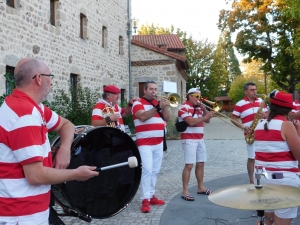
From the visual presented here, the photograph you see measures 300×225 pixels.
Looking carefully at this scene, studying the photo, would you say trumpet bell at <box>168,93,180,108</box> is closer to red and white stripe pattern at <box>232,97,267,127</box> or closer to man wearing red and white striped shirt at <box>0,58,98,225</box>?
Result: red and white stripe pattern at <box>232,97,267,127</box>

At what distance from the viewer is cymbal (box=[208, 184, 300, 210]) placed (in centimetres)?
245

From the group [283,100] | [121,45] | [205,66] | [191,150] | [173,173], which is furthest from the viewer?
[205,66]

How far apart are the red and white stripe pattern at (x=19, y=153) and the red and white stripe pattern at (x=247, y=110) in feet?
16.0

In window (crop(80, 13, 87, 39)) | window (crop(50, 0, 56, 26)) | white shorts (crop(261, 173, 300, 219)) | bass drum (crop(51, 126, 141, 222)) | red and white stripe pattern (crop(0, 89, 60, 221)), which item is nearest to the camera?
red and white stripe pattern (crop(0, 89, 60, 221))

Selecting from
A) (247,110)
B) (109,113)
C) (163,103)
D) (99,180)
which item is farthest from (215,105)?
(99,180)

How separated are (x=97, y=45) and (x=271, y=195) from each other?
497 inches

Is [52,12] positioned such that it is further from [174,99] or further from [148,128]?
[148,128]

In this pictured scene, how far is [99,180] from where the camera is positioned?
9.80ft

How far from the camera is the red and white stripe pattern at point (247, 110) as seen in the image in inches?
253

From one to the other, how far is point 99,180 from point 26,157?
41.6 inches

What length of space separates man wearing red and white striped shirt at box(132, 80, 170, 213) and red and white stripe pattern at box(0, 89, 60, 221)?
327 centimetres

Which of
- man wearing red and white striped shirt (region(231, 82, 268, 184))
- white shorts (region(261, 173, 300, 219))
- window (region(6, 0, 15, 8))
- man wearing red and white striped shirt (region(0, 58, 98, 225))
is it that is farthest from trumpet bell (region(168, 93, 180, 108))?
window (region(6, 0, 15, 8))

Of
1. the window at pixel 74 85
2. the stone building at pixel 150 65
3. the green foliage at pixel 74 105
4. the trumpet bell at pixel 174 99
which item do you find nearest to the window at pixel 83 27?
the window at pixel 74 85

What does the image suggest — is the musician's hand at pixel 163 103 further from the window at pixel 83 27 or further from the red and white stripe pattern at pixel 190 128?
the window at pixel 83 27
